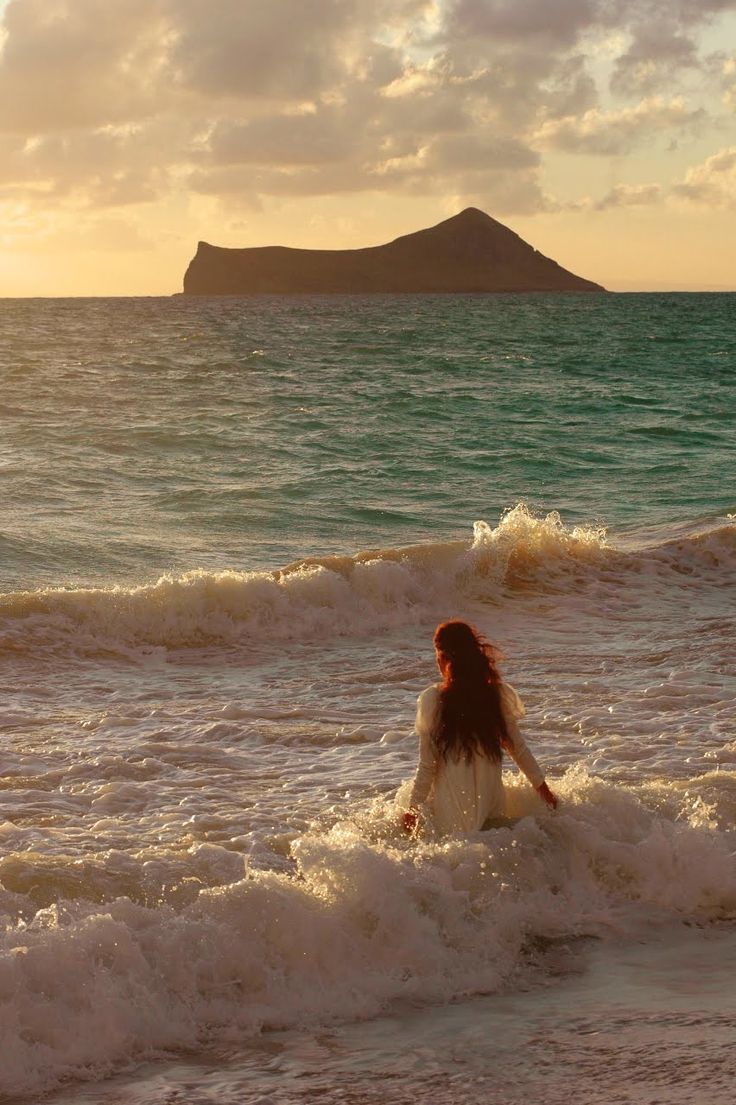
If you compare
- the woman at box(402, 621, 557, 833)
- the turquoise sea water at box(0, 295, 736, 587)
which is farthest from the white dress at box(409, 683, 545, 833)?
the turquoise sea water at box(0, 295, 736, 587)

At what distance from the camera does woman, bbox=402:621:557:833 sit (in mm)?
6656

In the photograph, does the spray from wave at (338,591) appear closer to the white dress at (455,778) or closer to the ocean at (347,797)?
the ocean at (347,797)

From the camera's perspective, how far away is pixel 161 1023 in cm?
525

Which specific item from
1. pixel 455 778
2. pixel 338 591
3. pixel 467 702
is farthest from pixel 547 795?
pixel 338 591

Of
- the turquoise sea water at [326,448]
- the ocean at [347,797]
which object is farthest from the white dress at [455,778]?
the turquoise sea water at [326,448]

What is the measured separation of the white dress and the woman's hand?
0.16 m

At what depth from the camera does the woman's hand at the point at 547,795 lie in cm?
686

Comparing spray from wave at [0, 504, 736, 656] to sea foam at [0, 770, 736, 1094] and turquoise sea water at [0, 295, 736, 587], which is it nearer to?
turquoise sea water at [0, 295, 736, 587]

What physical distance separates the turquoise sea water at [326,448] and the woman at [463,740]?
8.75 metres

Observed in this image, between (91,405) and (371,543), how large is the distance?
16215 mm

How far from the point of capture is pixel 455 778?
6668mm

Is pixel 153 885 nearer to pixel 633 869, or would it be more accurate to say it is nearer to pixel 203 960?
pixel 203 960

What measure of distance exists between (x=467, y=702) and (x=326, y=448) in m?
19.0

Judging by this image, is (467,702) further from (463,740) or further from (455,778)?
(455,778)
